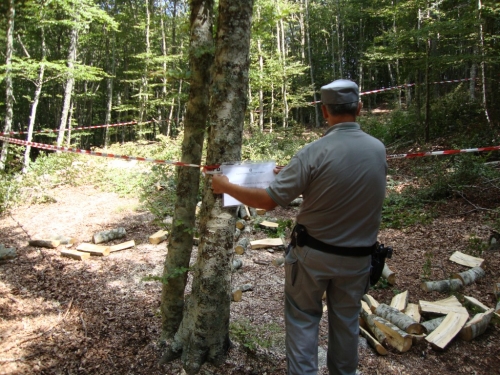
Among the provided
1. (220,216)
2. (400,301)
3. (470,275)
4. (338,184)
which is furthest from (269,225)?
(338,184)

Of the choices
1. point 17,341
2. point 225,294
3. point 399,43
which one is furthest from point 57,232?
point 399,43

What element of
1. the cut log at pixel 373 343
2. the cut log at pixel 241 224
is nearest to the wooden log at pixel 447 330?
the cut log at pixel 373 343

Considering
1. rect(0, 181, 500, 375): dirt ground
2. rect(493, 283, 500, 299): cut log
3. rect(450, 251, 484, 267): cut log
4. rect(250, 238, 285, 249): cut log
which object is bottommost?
rect(0, 181, 500, 375): dirt ground

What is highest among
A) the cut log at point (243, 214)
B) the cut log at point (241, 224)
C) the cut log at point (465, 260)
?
the cut log at point (243, 214)

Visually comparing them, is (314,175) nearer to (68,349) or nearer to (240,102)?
(240,102)

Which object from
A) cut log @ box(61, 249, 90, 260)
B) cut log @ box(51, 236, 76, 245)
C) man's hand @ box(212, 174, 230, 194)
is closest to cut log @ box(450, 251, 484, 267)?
man's hand @ box(212, 174, 230, 194)

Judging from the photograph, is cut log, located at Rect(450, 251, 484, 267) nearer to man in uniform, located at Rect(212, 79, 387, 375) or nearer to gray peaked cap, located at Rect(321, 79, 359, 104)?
man in uniform, located at Rect(212, 79, 387, 375)

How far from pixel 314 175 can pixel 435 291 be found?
3480 millimetres

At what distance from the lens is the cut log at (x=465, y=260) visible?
4910 millimetres

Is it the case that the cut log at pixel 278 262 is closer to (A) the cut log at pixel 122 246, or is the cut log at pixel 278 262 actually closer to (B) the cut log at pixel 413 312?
(B) the cut log at pixel 413 312

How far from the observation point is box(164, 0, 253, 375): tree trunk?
2.47 metres

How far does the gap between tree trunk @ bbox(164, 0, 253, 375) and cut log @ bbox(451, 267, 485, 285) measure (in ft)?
11.3

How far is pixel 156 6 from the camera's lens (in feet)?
81.5

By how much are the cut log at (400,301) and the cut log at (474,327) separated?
1.98ft
